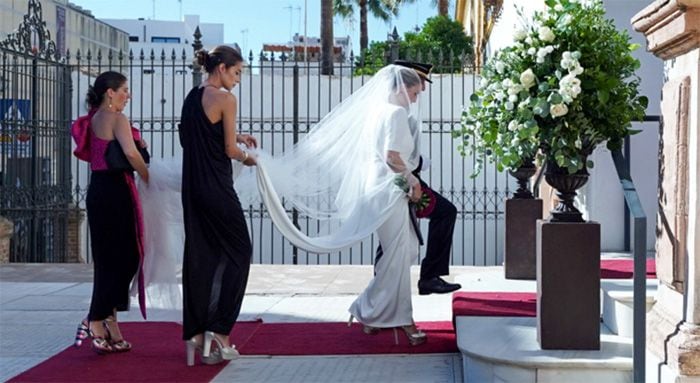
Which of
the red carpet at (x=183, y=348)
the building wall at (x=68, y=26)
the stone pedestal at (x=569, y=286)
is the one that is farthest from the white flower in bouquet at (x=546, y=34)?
the building wall at (x=68, y=26)

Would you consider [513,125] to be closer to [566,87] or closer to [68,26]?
[566,87]

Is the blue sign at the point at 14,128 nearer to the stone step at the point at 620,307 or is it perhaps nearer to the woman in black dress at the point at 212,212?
the woman in black dress at the point at 212,212

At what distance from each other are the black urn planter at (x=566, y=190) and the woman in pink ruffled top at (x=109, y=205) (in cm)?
267

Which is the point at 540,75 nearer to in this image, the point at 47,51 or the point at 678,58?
the point at 678,58

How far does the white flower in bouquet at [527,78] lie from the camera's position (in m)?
4.98

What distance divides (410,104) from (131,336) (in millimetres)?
2637

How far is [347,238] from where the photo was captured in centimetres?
654

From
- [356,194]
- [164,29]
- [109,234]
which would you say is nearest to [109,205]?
[109,234]

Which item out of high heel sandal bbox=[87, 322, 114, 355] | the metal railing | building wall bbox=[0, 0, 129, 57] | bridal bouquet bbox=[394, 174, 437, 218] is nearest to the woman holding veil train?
bridal bouquet bbox=[394, 174, 437, 218]

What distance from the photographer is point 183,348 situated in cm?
666

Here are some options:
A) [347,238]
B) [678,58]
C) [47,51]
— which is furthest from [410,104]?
[47,51]

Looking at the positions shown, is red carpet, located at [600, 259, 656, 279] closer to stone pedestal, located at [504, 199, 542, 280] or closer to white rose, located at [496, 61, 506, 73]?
stone pedestal, located at [504, 199, 542, 280]

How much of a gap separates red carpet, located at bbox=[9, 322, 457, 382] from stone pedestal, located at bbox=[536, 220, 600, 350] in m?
1.39

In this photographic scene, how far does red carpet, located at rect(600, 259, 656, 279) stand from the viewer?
6.92 m
